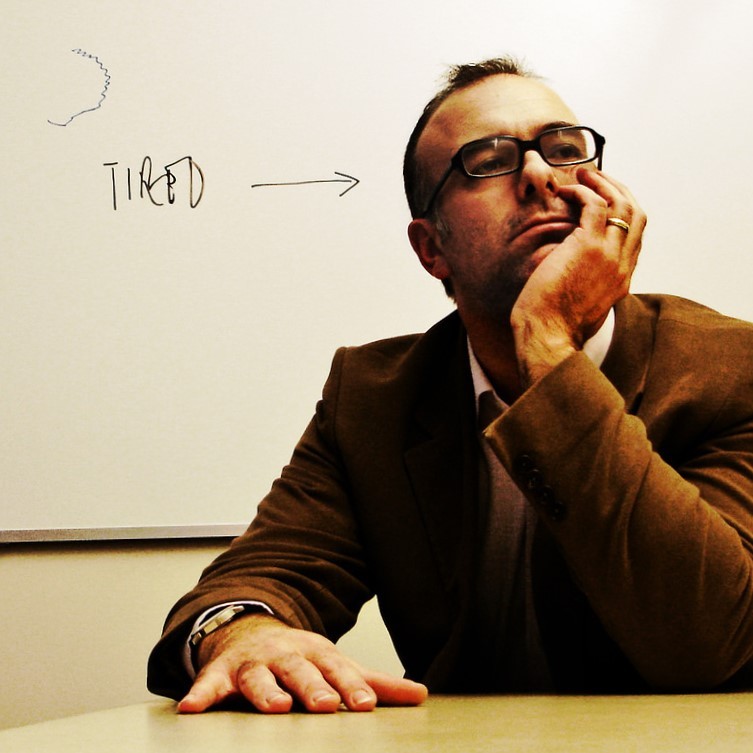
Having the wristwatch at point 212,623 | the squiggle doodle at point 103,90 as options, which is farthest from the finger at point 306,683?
the squiggle doodle at point 103,90

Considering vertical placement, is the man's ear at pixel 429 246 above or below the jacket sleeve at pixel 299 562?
above

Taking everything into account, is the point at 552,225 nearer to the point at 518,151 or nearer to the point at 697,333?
the point at 518,151

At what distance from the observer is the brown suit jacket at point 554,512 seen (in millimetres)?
916

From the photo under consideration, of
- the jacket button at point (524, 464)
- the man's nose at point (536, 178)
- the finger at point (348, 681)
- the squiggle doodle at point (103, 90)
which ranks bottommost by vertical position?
the finger at point (348, 681)

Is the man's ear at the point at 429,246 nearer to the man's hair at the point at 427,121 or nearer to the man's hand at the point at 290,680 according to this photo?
the man's hair at the point at 427,121

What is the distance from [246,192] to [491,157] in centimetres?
64

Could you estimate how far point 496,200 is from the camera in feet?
4.49

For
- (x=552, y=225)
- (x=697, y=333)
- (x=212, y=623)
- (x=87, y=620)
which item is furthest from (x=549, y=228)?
(x=87, y=620)

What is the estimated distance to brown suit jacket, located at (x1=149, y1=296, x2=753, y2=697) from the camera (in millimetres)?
916

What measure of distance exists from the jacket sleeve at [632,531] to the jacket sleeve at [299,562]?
0.34 m

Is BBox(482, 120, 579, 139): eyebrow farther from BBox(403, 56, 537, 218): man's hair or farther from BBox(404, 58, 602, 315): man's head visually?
BBox(403, 56, 537, 218): man's hair

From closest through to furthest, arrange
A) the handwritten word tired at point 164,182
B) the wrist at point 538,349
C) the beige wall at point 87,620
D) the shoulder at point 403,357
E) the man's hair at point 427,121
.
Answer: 1. the wrist at point 538,349
2. the shoulder at point 403,357
3. the man's hair at point 427,121
4. the beige wall at point 87,620
5. the handwritten word tired at point 164,182

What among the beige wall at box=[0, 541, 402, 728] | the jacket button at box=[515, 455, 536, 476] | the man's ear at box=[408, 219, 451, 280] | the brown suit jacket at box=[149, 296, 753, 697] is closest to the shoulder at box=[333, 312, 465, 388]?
the brown suit jacket at box=[149, 296, 753, 697]

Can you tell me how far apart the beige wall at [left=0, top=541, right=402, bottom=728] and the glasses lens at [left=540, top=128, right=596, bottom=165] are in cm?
96
